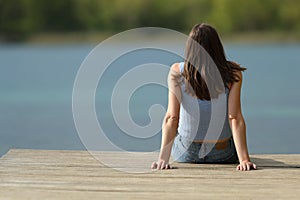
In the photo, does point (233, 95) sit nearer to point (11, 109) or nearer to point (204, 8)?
point (11, 109)

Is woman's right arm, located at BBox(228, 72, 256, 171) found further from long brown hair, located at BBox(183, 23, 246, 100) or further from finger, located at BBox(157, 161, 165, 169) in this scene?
finger, located at BBox(157, 161, 165, 169)

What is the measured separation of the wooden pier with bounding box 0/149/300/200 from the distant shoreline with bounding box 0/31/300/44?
23647 mm

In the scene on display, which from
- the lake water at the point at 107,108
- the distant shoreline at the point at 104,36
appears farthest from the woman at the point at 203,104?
the distant shoreline at the point at 104,36

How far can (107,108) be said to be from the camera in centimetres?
845

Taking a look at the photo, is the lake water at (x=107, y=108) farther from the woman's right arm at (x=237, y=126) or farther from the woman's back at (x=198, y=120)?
the woman's right arm at (x=237, y=126)

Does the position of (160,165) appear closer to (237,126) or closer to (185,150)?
(185,150)

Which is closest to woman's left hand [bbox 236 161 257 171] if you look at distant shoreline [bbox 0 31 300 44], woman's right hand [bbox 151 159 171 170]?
woman's right hand [bbox 151 159 171 170]

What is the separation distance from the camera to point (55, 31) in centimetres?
2738

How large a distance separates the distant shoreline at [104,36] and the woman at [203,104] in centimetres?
2359

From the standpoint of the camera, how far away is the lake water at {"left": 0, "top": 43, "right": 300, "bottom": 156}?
5998 millimetres

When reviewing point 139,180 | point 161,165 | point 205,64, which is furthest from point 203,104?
point 139,180

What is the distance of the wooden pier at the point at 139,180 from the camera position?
107 inches

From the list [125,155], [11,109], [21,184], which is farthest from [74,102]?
[21,184]

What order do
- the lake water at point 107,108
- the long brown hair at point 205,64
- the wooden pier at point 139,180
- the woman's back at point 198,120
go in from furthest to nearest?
the lake water at point 107,108, the woman's back at point 198,120, the long brown hair at point 205,64, the wooden pier at point 139,180
